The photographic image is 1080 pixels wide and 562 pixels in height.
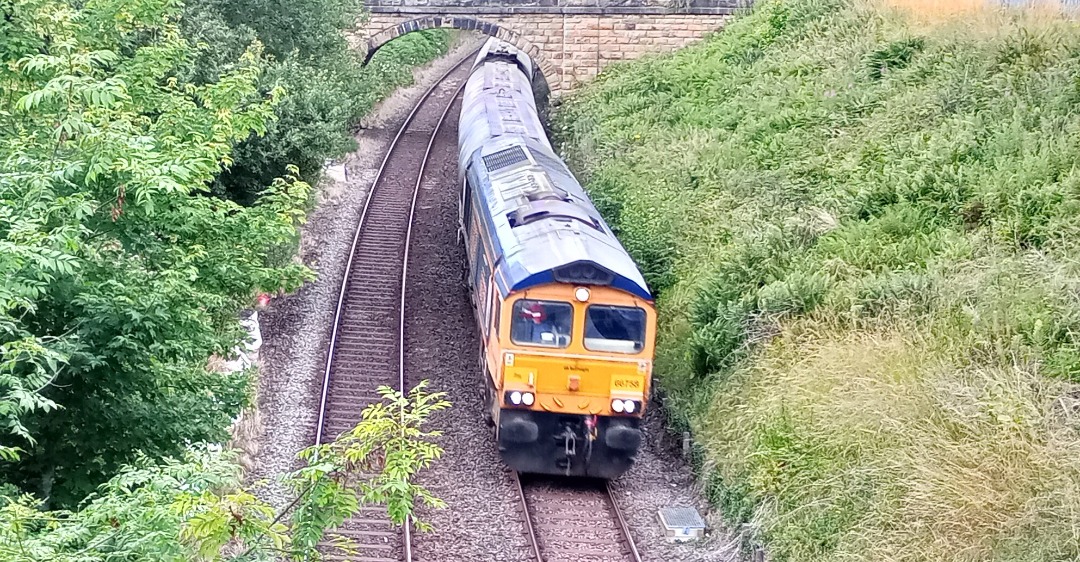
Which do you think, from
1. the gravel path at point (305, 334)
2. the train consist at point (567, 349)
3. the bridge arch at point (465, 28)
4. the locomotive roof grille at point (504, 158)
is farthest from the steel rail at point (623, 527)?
the bridge arch at point (465, 28)

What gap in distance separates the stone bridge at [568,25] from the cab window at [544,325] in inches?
734

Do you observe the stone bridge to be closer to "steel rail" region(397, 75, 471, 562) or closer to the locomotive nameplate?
"steel rail" region(397, 75, 471, 562)

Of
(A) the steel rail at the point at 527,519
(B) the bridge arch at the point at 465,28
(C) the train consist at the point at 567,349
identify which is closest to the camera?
(A) the steel rail at the point at 527,519

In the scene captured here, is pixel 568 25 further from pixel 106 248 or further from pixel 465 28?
pixel 106 248

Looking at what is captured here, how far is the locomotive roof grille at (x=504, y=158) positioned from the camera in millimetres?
15250

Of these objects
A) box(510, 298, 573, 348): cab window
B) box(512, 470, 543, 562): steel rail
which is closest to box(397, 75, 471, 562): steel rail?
box(512, 470, 543, 562): steel rail

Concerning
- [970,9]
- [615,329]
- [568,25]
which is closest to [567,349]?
[615,329]

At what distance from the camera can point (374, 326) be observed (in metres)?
16.4

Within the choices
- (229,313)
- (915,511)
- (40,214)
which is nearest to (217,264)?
(40,214)

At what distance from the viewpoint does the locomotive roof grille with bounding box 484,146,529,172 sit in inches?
600

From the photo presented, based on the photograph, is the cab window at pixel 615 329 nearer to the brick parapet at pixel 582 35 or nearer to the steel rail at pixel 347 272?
the steel rail at pixel 347 272

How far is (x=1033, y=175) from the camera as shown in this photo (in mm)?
12430

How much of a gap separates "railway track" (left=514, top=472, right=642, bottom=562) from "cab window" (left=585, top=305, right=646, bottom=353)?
5.50 ft

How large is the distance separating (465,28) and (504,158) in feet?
46.0
